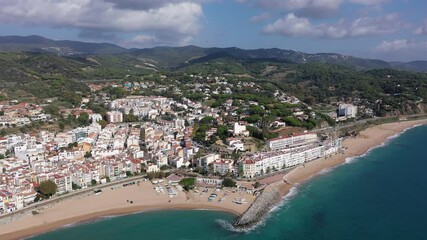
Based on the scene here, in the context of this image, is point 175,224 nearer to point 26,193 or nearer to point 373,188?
point 26,193

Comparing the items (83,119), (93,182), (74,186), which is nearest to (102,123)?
(83,119)

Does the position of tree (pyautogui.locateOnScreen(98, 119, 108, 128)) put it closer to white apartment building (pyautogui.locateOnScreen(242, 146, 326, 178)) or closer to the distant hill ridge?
white apartment building (pyautogui.locateOnScreen(242, 146, 326, 178))

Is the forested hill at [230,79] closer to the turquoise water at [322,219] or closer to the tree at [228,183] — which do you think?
the tree at [228,183]

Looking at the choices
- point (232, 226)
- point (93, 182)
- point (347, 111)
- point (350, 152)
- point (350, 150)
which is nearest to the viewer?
point (232, 226)

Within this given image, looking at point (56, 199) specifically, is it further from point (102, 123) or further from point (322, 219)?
→ point (102, 123)

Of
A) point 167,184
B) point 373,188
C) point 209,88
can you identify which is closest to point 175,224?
point 167,184
